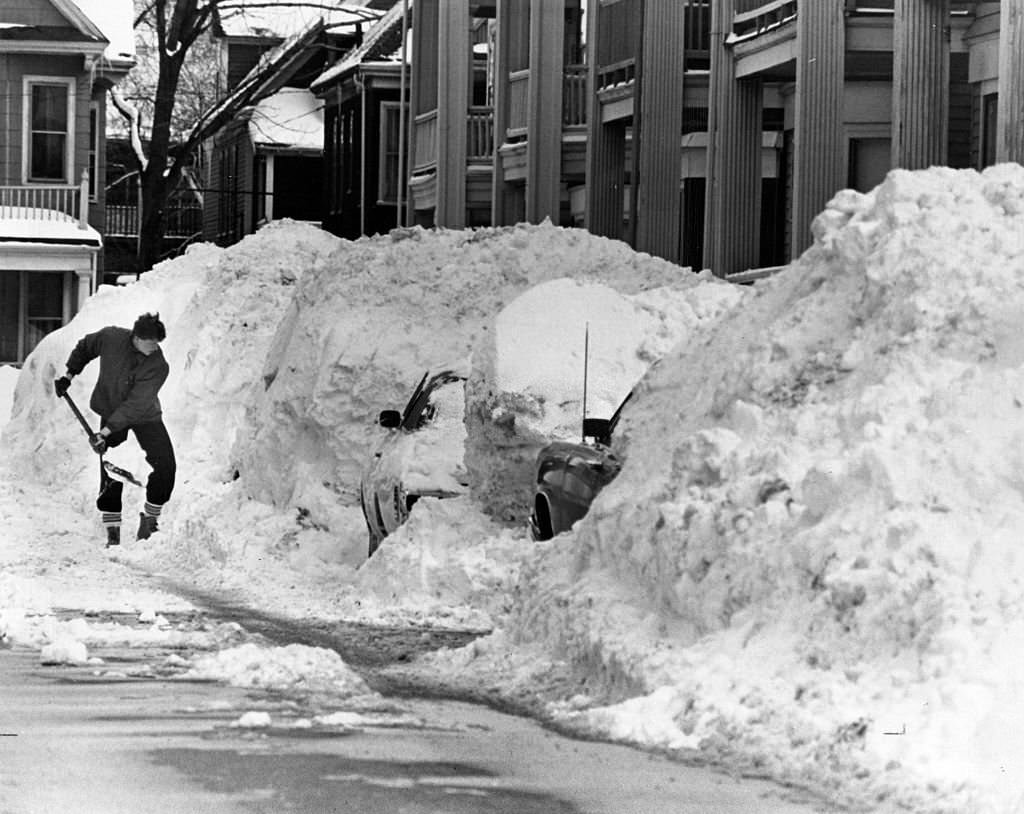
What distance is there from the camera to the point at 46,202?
4194cm

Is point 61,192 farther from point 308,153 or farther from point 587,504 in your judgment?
point 587,504

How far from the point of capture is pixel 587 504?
11.7 m

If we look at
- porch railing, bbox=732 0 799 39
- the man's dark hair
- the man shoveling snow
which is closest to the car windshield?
the man's dark hair

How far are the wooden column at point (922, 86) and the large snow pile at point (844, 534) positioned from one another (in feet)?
28.8

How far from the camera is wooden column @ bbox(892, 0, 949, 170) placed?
63.3ft

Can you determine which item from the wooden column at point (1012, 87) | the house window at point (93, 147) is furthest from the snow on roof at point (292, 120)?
the wooden column at point (1012, 87)

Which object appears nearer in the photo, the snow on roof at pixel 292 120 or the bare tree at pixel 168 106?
the bare tree at pixel 168 106

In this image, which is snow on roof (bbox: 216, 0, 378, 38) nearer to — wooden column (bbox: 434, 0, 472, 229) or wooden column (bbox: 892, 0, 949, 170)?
wooden column (bbox: 434, 0, 472, 229)

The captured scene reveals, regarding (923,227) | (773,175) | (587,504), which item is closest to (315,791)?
(923,227)

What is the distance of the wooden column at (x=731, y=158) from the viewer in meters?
24.3

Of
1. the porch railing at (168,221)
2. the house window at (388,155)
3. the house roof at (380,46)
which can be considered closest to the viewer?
the house window at (388,155)

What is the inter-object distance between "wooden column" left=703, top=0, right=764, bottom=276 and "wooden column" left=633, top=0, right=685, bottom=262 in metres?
2.05

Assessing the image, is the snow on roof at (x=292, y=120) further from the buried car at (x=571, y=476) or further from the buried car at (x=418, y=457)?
the buried car at (x=571, y=476)

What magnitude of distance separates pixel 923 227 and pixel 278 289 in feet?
54.1
